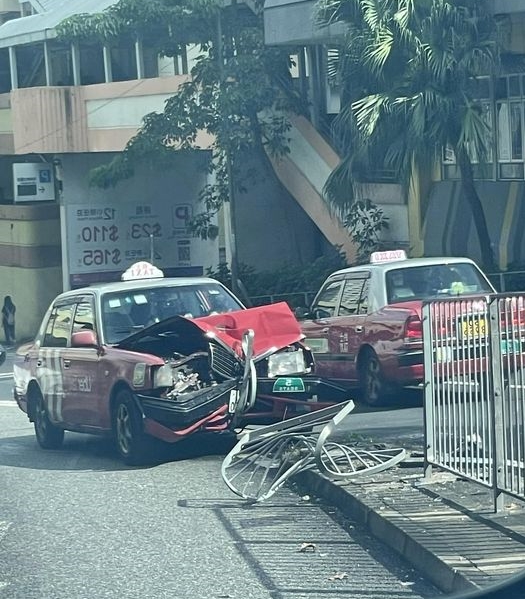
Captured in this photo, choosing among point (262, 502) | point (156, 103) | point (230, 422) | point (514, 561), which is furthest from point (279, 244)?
point (514, 561)

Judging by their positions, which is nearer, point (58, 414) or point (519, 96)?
point (58, 414)

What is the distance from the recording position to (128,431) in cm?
1203

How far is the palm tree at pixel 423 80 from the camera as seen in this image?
21672 millimetres

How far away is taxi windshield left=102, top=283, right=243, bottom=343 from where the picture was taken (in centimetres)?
1308

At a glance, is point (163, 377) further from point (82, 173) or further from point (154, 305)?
point (82, 173)

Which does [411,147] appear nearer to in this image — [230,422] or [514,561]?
[230,422]

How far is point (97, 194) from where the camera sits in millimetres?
37562

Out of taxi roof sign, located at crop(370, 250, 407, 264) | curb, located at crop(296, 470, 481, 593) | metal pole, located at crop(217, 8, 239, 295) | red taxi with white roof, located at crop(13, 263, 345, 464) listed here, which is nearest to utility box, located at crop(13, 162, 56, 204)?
metal pole, located at crop(217, 8, 239, 295)

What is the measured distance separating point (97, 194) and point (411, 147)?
17275 millimetres

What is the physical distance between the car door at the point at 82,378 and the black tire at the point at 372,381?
11.3 ft

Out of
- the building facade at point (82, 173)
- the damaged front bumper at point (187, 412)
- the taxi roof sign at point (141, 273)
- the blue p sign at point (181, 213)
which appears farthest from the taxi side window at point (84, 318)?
the blue p sign at point (181, 213)

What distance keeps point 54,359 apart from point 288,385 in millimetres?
3176

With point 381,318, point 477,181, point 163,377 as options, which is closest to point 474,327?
point 163,377

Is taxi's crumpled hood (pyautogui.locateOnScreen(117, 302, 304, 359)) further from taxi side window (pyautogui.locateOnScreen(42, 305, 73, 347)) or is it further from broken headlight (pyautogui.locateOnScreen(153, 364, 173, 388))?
taxi side window (pyautogui.locateOnScreen(42, 305, 73, 347))
